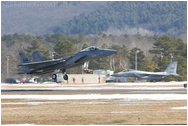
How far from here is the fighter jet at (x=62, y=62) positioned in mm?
44719

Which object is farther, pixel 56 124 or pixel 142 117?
pixel 142 117

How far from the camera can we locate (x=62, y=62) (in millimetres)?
46781

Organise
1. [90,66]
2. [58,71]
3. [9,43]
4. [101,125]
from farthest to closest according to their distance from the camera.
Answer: [9,43] → [90,66] → [58,71] → [101,125]

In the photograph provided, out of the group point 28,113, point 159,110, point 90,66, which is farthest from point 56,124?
point 90,66

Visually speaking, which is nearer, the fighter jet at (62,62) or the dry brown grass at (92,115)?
the dry brown grass at (92,115)

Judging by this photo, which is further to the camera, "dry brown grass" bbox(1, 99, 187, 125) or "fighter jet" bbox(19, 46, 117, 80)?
"fighter jet" bbox(19, 46, 117, 80)

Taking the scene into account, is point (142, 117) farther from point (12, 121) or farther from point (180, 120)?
point (12, 121)

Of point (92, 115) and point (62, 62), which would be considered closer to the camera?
point (92, 115)

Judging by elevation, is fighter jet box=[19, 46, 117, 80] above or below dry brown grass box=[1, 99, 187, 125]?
above

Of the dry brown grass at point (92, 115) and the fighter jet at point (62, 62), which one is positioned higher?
the fighter jet at point (62, 62)

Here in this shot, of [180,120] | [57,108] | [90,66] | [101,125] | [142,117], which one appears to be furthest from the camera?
[90,66]

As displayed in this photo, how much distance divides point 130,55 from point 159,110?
10730cm

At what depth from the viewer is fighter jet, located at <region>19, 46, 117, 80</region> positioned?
44.7m

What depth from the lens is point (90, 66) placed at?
12375 cm
